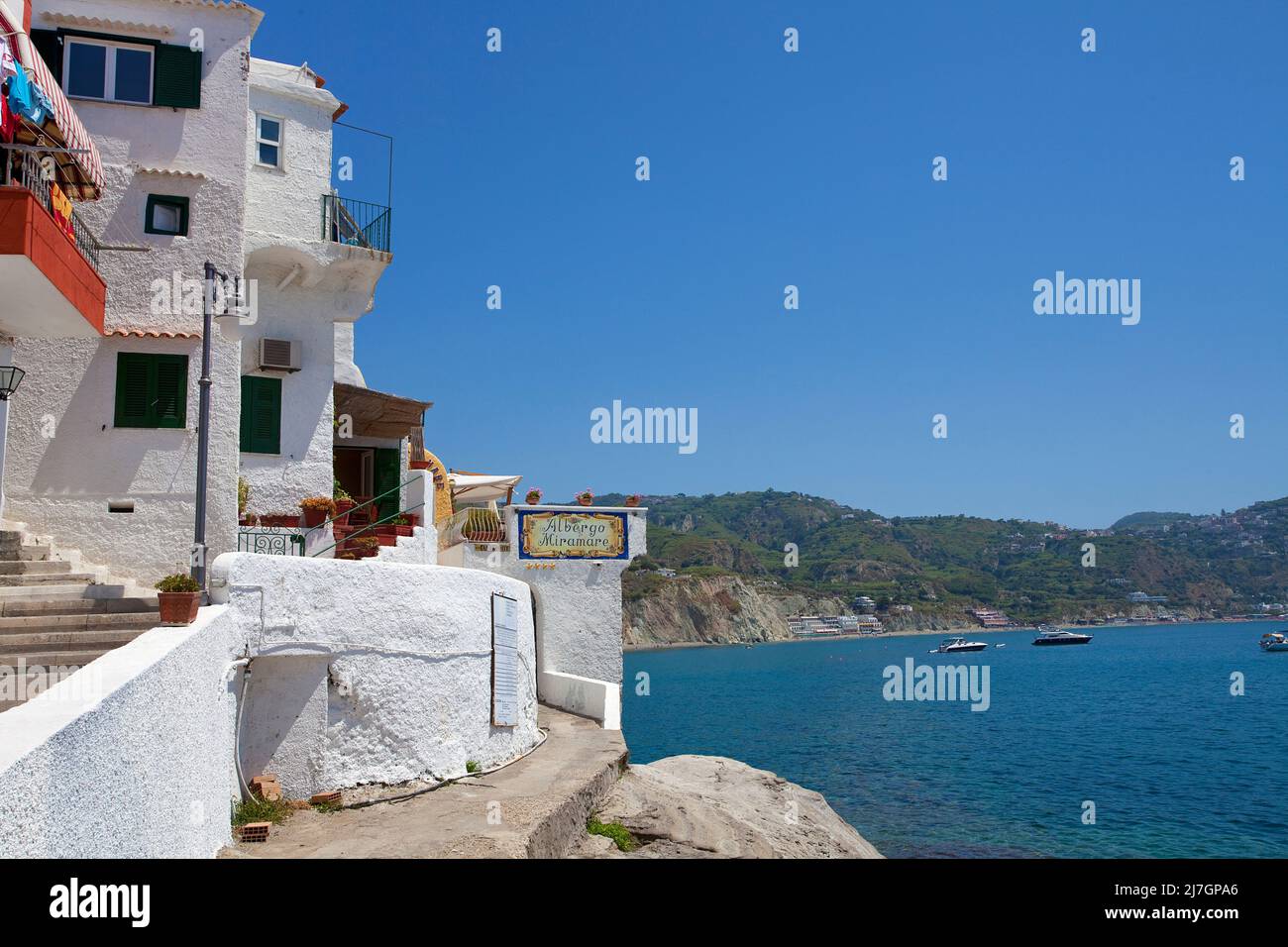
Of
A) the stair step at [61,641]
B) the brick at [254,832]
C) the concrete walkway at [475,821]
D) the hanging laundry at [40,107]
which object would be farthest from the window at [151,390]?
the brick at [254,832]

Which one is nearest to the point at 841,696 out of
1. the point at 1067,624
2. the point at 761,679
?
the point at 761,679

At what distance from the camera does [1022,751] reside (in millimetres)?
46125

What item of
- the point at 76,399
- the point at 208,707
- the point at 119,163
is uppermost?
the point at 119,163

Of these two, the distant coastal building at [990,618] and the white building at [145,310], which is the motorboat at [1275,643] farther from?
the white building at [145,310]

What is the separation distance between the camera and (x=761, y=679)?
93500 mm

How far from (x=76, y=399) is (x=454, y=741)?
7.63 m

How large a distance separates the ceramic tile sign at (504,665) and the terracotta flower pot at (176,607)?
6166 mm

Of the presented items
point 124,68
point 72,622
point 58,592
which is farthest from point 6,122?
point 72,622

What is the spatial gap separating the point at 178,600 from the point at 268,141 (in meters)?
12.2

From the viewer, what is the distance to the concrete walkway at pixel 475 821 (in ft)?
36.0

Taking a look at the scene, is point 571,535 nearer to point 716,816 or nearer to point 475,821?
point 716,816

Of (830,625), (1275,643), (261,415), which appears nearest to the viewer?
(261,415)

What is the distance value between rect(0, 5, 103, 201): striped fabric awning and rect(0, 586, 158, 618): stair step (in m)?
6.26
